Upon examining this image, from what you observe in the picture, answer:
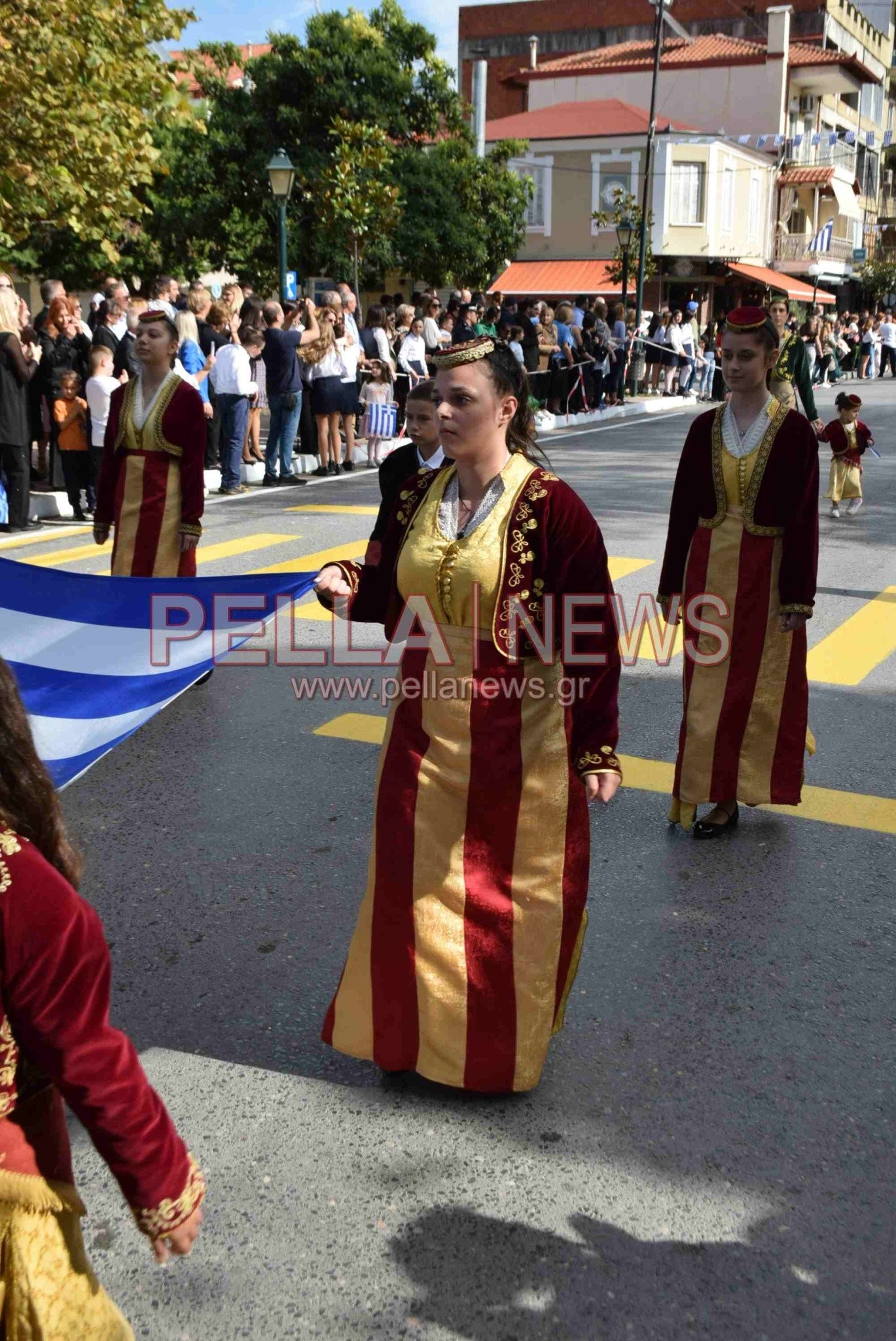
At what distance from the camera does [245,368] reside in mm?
13820

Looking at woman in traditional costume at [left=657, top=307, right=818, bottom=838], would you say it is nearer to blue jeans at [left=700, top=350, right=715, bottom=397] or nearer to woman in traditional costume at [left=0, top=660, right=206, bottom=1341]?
woman in traditional costume at [left=0, top=660, right=206, bottom=1341]

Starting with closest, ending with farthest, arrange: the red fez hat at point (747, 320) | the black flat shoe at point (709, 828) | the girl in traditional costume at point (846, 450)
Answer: the red fez hat at point (747, 320) < the black flat shoe at point (709, 828) < the girl in traditional costume at point (846, 450)

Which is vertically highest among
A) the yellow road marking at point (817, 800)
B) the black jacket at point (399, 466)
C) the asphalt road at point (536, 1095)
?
the black jacket at point (399, 466)

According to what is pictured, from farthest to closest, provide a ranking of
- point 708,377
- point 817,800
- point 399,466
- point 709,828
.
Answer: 1. point 708,377
2. point 817,800
3. point 399,466
4. point 709,828

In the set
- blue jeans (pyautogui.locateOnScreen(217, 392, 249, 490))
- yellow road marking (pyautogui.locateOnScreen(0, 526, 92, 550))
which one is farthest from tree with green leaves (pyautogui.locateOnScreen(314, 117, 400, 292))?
yellow road marking (pyautogui.locateOnScreen(0, 526, 92, 550))

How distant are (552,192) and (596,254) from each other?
2968 mm

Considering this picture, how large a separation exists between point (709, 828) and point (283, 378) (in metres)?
10.1

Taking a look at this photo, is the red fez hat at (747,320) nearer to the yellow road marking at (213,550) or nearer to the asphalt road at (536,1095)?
the asphalt road at (536,1095)

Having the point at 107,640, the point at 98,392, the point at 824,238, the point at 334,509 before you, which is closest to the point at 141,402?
the point at 107,640

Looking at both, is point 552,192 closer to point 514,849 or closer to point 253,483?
point 253,483

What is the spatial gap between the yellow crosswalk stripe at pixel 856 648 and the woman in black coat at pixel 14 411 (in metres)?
6.62

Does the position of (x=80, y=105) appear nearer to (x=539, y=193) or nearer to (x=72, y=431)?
(x=72, y=431)

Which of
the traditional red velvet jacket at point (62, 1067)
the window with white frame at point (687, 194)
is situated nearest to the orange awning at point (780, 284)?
the window with white frame at point (687, 194)

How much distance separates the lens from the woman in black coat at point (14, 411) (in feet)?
36.1
